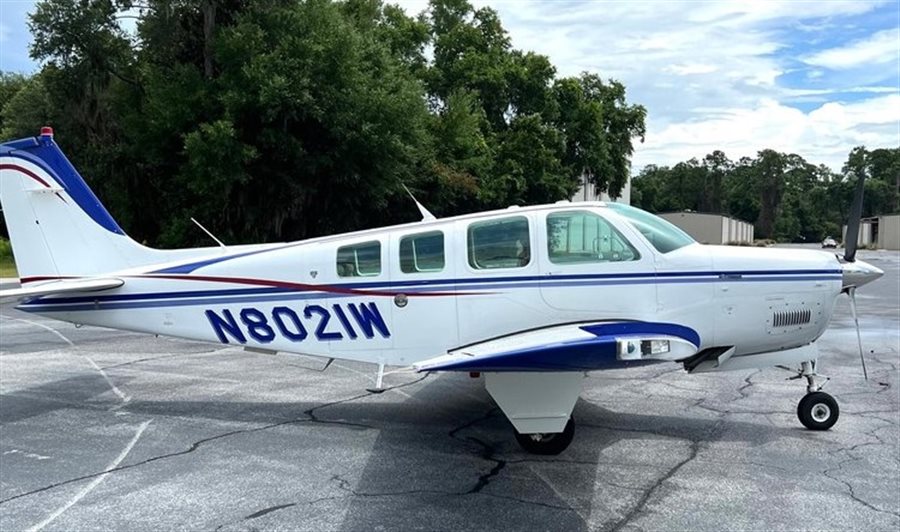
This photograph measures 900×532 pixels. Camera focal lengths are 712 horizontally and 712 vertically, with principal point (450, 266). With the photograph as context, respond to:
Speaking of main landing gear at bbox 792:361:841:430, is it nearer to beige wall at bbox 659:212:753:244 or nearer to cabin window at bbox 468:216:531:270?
cabin window at bbox 468:216:531:270

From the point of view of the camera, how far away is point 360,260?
7.02 meters

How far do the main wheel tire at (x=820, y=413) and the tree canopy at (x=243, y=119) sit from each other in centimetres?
1748

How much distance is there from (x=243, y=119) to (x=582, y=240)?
56.9 feet

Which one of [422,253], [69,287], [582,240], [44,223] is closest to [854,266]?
[582,240]

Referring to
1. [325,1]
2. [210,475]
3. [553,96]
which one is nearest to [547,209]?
[210,475]

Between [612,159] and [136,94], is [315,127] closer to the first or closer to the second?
[136,94]

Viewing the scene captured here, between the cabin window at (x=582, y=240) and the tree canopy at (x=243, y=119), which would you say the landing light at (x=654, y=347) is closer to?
the cabin window at (x=582, y=240)

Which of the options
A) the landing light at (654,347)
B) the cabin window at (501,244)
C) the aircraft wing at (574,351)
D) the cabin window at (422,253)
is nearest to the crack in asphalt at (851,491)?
the aircraft wing at (574,351)

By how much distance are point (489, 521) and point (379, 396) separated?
149 inches

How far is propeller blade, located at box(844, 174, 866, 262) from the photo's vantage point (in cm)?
714

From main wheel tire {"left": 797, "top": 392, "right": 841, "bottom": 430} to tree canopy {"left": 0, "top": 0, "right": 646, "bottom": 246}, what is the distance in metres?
17.5

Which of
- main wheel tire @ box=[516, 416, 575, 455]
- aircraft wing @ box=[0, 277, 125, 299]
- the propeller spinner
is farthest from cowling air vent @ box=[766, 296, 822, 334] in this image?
aircraft wing @ box=[0, 277, 125, 299]

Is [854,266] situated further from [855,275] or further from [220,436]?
[220,436]

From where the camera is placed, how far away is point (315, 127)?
22625mm
